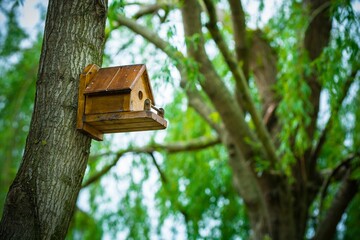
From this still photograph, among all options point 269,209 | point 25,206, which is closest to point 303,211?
point 269,209

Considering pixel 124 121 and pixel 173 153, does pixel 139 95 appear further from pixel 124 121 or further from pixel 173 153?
pixel 173 153

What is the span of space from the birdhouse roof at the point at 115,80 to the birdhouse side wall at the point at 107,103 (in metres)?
0.03

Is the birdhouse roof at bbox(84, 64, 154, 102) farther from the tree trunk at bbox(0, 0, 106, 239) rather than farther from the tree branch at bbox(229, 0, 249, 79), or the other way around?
the tree branch at bbox(229, 0, 249, 79)

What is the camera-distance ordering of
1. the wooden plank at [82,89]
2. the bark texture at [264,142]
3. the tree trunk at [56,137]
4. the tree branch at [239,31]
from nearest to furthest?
the tree trunk at [56,137] < the wooden plank at [82,89] < the tree branch at [239,31] < the bark texture at [264,142]

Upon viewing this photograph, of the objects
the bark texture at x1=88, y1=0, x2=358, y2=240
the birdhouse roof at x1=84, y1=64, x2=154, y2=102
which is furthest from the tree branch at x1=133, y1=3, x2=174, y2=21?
the birdhouse roof at x1=84, y1=64, x2=154, y2=102

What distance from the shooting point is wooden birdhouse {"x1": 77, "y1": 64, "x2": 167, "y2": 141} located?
223 centimetres

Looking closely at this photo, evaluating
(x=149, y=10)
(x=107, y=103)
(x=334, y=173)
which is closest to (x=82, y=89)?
(x=107, y=103)

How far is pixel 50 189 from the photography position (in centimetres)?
207

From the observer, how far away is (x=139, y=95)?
2441mm

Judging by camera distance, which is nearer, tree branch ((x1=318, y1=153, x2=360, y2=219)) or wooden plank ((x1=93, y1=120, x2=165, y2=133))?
wooden plank ((x1=93, y1=120, x2=165, y2=133))

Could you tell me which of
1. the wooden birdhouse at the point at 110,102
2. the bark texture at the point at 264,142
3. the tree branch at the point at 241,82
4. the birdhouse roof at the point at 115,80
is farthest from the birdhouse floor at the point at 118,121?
the bark texture at the point at 264,142

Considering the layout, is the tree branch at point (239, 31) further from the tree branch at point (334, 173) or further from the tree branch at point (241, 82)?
the tree branch at point (334, 173)

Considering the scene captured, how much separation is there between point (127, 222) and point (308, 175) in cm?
243

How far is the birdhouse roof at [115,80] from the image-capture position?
7.36ft
